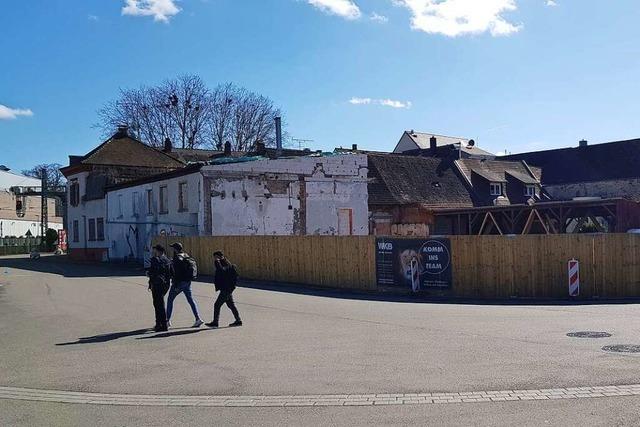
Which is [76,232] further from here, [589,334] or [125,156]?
[589,334]

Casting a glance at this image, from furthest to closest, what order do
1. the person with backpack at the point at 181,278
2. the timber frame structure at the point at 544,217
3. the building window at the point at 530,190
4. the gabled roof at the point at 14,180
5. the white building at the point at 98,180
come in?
the gabled roof at the point at 14,180 < the building window at the point at 530,190 < the white building at the point at 98,180 < the timber frame structure at the point at 544,217 < the person with backpack at the point at 181,278

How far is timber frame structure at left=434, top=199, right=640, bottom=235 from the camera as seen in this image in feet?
111

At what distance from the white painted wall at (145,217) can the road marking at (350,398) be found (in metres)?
25.2

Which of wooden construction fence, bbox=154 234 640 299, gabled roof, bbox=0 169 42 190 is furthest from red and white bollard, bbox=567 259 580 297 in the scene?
gabled roof, bbox=0 169 42 190

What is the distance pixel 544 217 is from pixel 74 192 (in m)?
33.8

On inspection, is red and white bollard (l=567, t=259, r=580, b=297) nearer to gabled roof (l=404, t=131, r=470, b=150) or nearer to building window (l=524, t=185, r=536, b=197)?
building window (l=524, t=185, r=536, b=197)

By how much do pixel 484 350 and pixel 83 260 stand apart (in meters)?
42.2

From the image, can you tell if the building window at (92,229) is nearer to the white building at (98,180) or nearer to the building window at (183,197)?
the white building at (98,180)

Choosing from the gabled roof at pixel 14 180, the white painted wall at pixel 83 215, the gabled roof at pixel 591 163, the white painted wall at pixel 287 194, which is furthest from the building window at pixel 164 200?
the gabled roof at pixel 14 180

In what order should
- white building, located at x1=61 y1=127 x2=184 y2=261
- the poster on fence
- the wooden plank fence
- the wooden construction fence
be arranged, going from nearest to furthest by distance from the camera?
the wooden construction fence
the poster on fence
white building, located at x1=61 y1=127 x2=184 y2=261
the wooden plank fence

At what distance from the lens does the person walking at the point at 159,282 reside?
12.6 metres

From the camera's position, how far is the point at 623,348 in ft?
32.5

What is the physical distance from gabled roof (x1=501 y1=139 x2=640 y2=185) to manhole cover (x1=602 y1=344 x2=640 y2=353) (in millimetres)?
50168

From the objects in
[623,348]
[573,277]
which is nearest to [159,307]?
[623,348]
